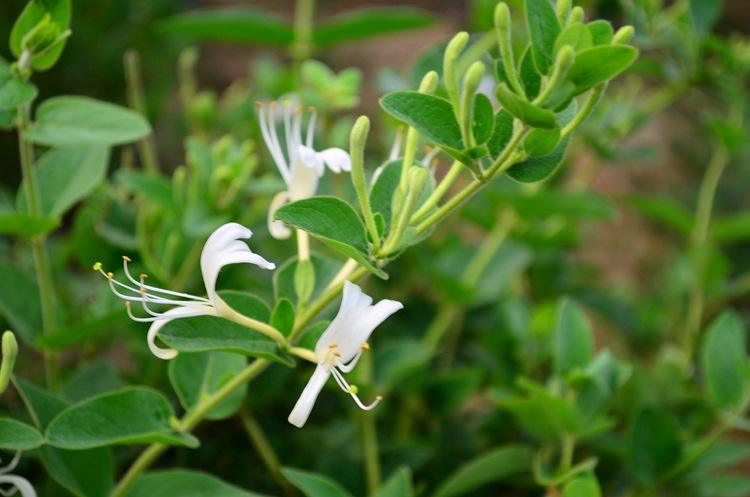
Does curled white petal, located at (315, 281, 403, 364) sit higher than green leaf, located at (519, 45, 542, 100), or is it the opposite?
green leaf, located at (519, 45, 542, 100)

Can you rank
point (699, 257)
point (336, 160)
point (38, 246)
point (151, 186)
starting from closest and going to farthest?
point (336, 160) < point (38, 246) < point (151, 186) < point (699, 257)

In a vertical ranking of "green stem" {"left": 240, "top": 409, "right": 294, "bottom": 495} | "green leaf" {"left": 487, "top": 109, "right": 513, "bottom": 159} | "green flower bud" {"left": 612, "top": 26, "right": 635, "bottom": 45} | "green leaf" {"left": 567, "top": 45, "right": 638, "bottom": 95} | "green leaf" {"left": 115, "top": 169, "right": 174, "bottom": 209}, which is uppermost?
"green flower bud" {"left": 612, "top": 26, "right": 635, "bottom": 45}

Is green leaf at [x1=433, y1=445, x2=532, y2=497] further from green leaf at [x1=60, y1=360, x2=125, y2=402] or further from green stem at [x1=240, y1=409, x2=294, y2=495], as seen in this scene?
green leaf at [x1=60, y1=360, x2=125, y2=402]

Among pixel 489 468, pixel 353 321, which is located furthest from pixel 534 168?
pixel 489 468

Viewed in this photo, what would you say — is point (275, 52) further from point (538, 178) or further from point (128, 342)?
point (538, 178)

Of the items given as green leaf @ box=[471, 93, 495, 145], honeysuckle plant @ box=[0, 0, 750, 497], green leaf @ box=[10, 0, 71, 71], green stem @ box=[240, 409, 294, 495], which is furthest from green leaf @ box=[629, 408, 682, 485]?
green leaf @ box=[10, 0, 71, 71]

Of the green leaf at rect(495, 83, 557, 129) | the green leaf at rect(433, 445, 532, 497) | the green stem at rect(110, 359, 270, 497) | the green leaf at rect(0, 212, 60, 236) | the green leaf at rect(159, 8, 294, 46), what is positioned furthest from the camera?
the green leaf at rect(159, 8, 294, 46)

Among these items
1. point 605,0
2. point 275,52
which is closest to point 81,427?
point 605,0

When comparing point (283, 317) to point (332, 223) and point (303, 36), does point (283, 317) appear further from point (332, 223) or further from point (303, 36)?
point (303, 36)
